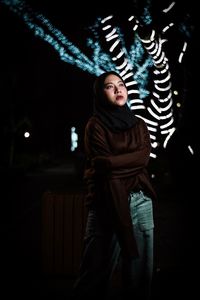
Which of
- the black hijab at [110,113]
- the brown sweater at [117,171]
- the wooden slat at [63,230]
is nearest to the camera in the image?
the brown sweater at [117,171]

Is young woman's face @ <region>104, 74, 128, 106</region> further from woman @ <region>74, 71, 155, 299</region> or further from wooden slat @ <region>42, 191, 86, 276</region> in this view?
wooden slat @ <region>42, 191, 86, 276</region>

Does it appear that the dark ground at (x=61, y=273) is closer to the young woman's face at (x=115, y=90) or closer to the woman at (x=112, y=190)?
the woman at (x=112, y=190)

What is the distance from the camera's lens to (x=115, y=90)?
12.1 feet

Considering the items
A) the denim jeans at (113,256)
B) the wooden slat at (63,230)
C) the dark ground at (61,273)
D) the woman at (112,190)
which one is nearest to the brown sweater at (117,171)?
the woman at (112,190)

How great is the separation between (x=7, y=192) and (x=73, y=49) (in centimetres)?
1091

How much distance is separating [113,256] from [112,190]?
1.78 ft

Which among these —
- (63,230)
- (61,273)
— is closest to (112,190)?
(63,230)

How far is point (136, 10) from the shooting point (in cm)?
792

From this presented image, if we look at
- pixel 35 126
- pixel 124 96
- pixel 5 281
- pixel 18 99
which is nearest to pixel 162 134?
pixel 5 281

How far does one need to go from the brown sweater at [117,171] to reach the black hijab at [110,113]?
39 millimetres

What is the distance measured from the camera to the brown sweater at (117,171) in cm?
342

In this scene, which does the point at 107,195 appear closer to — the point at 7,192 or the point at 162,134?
the point at 162,134

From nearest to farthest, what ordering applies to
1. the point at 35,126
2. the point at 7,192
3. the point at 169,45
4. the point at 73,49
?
the point at 73,49 < the point at 169,45 < the point at 7,192 < the point at 35,126

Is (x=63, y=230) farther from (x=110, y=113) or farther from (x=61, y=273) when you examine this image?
(x=110, y=113)
